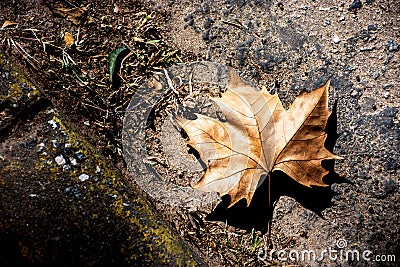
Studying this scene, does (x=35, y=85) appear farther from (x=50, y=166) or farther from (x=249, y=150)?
(x=249, y=150)

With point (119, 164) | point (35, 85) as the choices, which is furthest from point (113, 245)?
point (35, 85)

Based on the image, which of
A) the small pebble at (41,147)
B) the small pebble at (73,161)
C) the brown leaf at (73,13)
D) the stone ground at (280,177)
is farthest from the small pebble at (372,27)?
the small pebble at (41,147)

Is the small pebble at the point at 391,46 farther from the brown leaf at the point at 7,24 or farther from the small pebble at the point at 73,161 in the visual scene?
the brown leaf at the point at 7,24

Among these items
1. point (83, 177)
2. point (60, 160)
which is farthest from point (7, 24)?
point (83, 177)

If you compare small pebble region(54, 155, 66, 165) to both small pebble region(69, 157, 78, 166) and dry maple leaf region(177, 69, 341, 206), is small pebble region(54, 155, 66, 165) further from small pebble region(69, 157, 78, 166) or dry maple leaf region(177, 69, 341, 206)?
dry maple leaf region(177, 69, 341, 206)

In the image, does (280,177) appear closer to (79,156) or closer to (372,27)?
(372,27)

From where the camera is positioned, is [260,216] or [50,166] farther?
[260,216]
